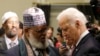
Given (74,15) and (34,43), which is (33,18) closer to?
(34,43)

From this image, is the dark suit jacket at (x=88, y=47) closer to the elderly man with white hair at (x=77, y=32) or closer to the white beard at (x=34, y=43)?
the elderly man with white hair at (x=77, y=32)

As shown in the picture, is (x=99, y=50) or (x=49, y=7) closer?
(x=99, y=50)

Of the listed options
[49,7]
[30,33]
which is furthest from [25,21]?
[49,7]

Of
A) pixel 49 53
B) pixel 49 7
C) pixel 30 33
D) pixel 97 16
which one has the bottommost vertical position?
pixel 49 7

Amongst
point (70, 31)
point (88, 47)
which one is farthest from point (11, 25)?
point (88, 47)

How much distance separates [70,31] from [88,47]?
13.5 inches

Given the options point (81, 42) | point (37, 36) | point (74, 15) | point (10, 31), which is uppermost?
point (74, 15)

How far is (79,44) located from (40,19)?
0.41 m

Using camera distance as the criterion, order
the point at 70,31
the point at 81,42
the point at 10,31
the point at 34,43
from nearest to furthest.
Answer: the point at 34,43 < the point at 81,42 < the point at 70,31 < the point at 10,31

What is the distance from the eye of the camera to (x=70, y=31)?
301 cm

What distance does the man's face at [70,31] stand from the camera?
2.97 meters

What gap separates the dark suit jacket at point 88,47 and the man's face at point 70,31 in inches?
3.9

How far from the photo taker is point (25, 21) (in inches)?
109

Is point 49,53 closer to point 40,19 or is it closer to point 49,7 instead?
point 40,19
